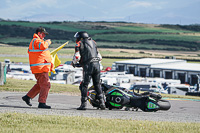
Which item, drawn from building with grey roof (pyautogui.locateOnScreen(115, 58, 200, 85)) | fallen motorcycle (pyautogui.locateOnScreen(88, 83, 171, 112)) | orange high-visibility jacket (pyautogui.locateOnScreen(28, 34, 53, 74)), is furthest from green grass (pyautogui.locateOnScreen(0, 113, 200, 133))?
building with grey roof (pyautogui.locateOnScreen(115, 58, 200, 85))

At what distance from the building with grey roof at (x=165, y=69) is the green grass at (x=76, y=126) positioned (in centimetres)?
6078

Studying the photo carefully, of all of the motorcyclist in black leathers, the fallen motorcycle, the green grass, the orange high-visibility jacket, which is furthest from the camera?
the fallen motorcycle

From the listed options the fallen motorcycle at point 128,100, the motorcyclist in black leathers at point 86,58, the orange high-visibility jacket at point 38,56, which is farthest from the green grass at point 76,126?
the fallen motorcycle at point 128,100

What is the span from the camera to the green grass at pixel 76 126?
805 centimetres

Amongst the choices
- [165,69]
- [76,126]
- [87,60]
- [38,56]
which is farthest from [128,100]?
[165,69]

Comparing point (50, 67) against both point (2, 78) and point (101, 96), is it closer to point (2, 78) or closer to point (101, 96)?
point (101, 96)

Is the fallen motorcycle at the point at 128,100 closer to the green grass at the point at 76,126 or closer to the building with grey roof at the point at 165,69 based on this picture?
the green grass at the point at 76,126

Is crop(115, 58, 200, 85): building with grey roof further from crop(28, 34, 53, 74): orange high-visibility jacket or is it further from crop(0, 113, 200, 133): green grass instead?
crop(0, 113, 200, 133): green grass

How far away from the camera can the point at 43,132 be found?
7680 mm

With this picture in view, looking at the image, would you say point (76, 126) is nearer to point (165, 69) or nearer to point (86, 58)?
point (86, 58)

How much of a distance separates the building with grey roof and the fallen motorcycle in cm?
5749

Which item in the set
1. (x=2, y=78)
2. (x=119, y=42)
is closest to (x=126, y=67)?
(x=2, y=78)

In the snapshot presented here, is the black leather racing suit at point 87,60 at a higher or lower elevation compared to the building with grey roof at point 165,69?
higher

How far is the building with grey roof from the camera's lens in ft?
231
